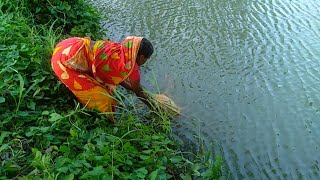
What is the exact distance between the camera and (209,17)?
6.12m

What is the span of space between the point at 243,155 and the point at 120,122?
117cm

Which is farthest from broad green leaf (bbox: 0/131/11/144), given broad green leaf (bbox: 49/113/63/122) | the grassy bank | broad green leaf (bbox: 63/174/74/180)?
broad green leaf (bbox: 63/174/74/180)

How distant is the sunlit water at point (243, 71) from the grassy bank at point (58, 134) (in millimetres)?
559

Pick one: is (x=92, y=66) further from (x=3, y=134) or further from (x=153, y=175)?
(x=153, y=175)

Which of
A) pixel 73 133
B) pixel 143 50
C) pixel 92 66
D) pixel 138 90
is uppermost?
pixel 143 50

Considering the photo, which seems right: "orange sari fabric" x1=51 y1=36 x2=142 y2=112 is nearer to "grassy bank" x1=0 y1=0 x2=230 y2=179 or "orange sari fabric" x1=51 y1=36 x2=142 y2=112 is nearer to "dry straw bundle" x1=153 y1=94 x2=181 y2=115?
"grassy bank" x1=0 y1=0 x2=230 y2=179

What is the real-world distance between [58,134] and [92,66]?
715 millimetres

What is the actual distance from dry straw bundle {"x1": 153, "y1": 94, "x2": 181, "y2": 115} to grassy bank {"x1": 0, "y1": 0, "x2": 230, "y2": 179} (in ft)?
0.55

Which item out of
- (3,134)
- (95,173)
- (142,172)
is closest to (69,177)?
(95,173)

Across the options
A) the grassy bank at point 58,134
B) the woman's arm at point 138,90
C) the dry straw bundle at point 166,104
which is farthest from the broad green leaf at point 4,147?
the dry straw bundle at point 166,104

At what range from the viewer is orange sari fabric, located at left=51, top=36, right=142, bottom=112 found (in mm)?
3193

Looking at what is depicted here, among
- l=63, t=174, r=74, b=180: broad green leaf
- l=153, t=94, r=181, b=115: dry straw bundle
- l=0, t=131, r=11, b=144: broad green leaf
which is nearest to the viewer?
l=63, t=174, r=74, b=180: broad green leaf

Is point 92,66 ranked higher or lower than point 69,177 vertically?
higher

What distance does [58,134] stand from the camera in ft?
9.20
